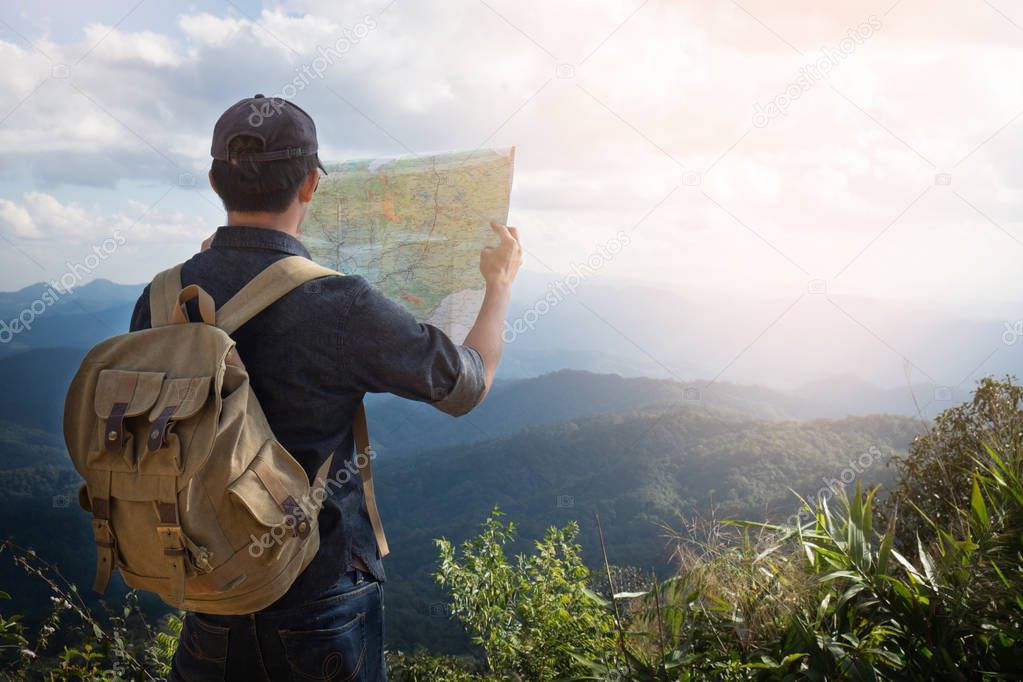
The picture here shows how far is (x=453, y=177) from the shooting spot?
6.73 feet

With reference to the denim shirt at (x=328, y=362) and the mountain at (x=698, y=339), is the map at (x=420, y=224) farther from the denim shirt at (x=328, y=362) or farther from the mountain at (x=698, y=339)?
the mountain at (x=698, y=339)

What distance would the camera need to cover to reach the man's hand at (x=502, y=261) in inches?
69.1

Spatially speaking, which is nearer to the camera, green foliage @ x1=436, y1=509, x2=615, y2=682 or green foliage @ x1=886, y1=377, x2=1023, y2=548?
green foliage @ x1=886, y1=377, x2=1023, y2=548

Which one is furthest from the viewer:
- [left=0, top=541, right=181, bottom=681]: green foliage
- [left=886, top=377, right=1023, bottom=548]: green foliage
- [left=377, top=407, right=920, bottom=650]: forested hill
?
[left=377, top=407, right=920, bottom=650]: forested hill

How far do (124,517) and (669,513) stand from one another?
34722 mm

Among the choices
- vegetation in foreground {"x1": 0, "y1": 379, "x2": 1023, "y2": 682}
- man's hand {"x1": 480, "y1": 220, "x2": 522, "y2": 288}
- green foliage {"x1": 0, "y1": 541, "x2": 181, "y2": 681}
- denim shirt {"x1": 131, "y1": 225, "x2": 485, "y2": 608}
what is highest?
man's hand {"x1": 480, "y1": 220, "x2": 522, "y2": 288}

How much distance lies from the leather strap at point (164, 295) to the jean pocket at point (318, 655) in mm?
654

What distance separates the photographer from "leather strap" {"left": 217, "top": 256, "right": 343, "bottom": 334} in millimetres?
1396

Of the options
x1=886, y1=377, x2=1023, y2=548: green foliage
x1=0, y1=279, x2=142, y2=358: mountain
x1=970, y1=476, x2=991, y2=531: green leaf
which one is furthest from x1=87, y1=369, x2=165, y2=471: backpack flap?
x1=0, y1=279, x2=142, y2=358: mountain

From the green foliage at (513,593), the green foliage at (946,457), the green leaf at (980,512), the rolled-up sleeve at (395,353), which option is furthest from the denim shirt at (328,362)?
the green foliage at (946,457)

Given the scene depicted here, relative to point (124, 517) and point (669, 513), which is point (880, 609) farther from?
point (669, 513)

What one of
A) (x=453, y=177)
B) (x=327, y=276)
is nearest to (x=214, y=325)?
(x=327, y=276)

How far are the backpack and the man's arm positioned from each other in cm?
37

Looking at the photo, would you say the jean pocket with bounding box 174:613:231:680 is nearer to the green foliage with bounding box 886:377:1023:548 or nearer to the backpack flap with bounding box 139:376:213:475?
the backpack flap with bounding box 139:376:213:475
